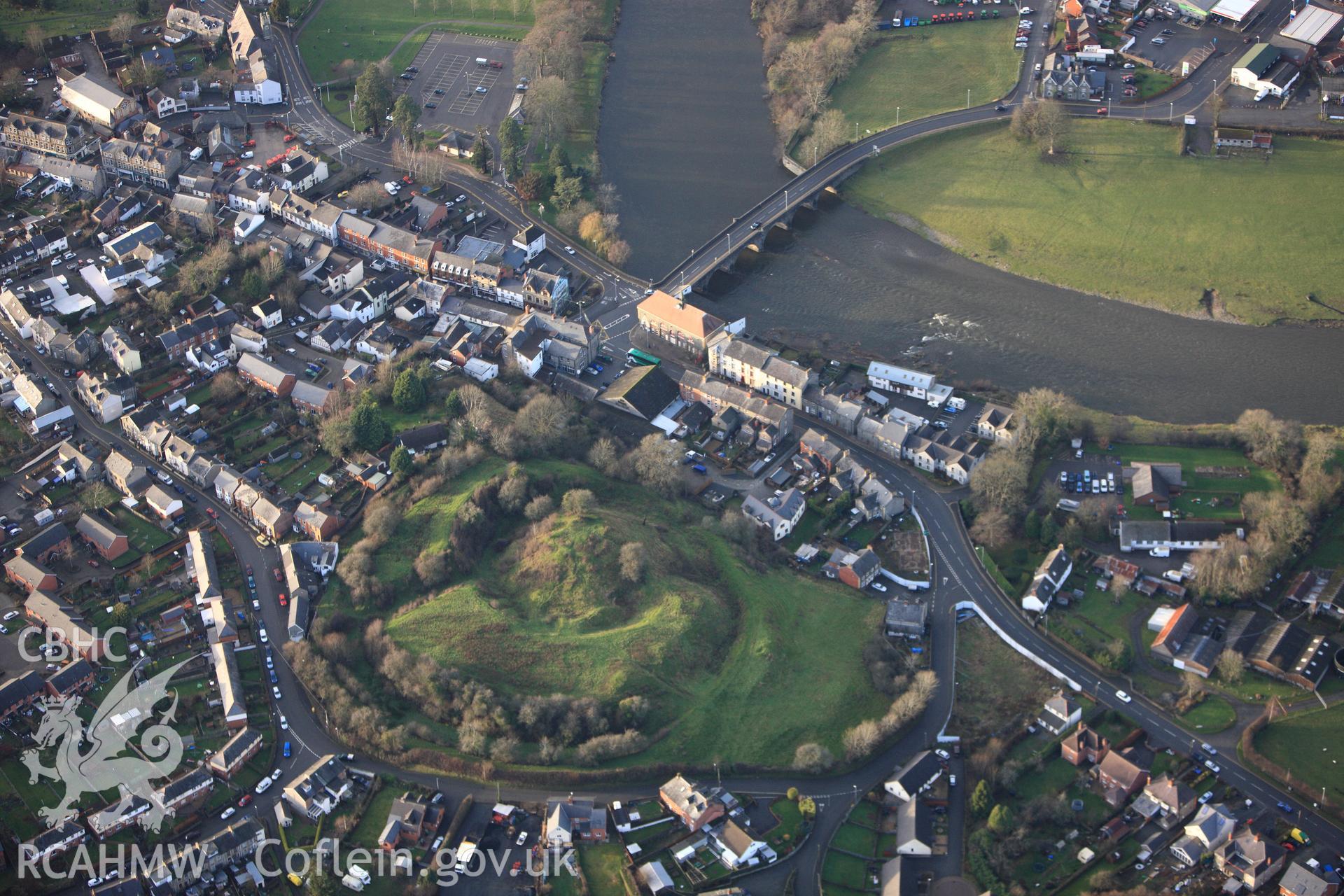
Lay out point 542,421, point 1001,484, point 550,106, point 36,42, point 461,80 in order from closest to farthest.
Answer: point 1001,484, point 542,421, point 550,106, point 36,42, point 461,80

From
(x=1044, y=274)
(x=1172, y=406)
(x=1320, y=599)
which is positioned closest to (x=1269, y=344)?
(x=1172, y=406)

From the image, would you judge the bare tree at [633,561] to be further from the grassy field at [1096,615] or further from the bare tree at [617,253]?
the bare tree at [617,253]

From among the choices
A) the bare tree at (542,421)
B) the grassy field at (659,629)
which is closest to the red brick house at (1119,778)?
the grassy field at (659,629)

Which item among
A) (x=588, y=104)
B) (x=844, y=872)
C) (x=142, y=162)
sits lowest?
(x=844, y=872)

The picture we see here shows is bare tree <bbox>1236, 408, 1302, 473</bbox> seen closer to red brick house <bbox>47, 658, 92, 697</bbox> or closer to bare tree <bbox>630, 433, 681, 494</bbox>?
bare tree <bbox>630, 433, 681, 494</bbox>

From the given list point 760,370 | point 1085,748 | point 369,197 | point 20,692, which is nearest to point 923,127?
point 760,370

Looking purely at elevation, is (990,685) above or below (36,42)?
below

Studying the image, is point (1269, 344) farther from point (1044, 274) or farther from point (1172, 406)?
point (1044, 274)

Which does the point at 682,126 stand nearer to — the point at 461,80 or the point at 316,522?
the point at 461,80
